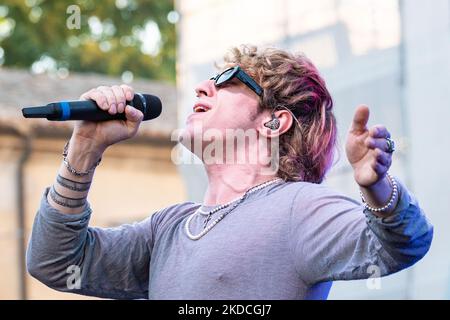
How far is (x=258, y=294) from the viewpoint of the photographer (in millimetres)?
2113

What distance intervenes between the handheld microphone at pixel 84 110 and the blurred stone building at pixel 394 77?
4.57ft

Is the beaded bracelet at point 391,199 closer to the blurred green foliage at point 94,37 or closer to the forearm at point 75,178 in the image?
the forearm at point 75,178

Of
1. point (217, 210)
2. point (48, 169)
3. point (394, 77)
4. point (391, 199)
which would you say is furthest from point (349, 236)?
point (48, 169)

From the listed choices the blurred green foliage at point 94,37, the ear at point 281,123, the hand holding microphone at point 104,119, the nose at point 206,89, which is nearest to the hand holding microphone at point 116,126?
the hand holding microphone at point 104,119

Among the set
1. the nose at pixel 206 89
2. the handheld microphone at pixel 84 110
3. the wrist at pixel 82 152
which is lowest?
the wrist at pixel 82 152

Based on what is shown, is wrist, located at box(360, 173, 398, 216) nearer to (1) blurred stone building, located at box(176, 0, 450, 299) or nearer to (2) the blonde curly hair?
(2) the blonde curly hair

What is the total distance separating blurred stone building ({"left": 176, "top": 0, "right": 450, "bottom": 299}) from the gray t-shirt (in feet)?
4.44

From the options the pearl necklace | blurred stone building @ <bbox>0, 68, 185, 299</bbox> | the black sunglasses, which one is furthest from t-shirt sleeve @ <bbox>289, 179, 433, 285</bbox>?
blurred stone building @ <bbox>0, 68, 185, 299</bbox>

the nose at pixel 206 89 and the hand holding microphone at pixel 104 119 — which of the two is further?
the nose at pixel 206 89

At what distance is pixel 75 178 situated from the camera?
234 cm

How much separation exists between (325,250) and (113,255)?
647 millimetres

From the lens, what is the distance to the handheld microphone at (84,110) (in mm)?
2141

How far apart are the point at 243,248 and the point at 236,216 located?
119mm
